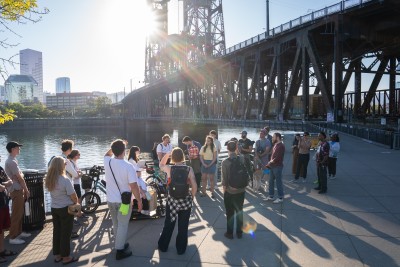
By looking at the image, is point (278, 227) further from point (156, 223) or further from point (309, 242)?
point (156, 223)

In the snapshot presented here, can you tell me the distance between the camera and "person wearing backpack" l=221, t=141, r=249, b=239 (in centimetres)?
624

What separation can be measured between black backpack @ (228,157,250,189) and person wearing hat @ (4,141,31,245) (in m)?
3.94

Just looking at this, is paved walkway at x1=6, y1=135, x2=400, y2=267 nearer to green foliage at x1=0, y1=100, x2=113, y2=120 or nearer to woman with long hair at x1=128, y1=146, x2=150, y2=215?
woman with long hair at x1=128, y1=146, x2=150, y2=215

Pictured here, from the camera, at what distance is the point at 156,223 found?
751 cm

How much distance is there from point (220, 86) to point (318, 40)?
16825 mm

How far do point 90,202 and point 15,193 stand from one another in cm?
231

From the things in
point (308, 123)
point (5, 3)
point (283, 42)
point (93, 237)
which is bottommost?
point (93, 237)

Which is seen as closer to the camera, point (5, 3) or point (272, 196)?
point (5, 3)

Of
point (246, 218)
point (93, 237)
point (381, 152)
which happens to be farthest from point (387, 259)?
point (381, 152)

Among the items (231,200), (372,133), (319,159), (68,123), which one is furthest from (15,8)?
(68,123)

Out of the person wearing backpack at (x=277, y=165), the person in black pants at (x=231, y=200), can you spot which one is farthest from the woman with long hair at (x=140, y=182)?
the person wearing backpack at (x=277, y=165)

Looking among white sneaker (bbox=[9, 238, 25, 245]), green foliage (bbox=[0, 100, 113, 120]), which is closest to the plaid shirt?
white sneaker (bbox=[9, 238, 25, 245])

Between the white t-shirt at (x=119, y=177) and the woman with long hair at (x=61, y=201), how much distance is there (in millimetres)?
591

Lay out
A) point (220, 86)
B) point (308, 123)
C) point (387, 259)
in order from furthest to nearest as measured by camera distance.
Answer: point (220, 86)
point (308, 123)
point (387, 259)
